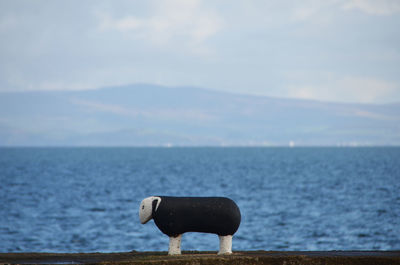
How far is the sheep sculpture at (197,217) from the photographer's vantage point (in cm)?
1513

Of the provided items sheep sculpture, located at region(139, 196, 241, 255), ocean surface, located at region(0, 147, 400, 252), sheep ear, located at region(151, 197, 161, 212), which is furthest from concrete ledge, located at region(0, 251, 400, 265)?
ocean surface, located at region(0, 147, 400, 252)

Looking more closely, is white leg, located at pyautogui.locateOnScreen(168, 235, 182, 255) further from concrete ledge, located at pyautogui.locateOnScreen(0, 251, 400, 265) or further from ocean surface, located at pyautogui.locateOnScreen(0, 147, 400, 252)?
ocean surface, located at pyautogui.locateOnScreen(0, 147, 400, 252)

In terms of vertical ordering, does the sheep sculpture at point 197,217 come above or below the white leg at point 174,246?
above

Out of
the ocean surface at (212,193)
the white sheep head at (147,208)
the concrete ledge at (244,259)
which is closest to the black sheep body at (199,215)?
the white sheep head at (147,208)

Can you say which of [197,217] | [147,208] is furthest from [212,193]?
[197,217]

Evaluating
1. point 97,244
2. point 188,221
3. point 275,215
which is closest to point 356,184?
point 275,215

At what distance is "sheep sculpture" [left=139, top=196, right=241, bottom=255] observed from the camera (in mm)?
15133

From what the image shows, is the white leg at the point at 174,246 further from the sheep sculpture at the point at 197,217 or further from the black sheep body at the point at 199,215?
the black sheep body at the point at 199,215

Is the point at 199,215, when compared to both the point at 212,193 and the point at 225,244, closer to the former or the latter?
the point at 225,244

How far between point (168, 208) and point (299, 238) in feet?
86.0

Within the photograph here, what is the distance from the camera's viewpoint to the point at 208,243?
37500mm

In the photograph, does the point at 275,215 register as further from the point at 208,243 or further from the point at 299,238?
the point at 208,243

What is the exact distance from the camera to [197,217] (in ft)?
49.8

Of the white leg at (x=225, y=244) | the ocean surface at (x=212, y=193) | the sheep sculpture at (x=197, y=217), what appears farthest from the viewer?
the ocean surface at (x=212, y=193)
